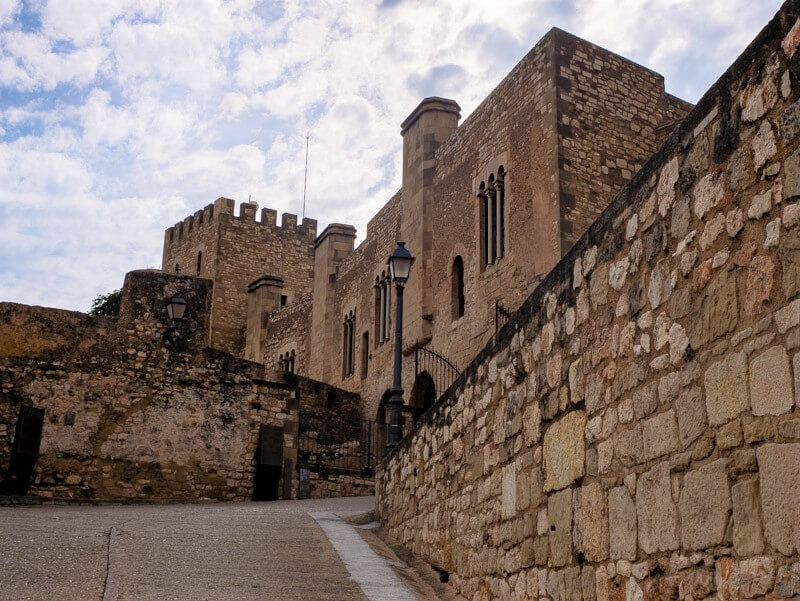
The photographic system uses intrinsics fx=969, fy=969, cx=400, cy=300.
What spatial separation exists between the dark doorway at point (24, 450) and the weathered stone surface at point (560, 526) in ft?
38.0

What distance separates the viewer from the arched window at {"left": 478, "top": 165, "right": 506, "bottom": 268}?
19.0 metres

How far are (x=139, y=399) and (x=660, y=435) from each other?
1335cm

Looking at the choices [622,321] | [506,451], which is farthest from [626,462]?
[506,451]

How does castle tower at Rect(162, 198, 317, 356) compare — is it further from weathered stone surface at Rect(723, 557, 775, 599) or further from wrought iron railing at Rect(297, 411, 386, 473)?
weathered stone surface at Rect(723, 557, 775, 599)

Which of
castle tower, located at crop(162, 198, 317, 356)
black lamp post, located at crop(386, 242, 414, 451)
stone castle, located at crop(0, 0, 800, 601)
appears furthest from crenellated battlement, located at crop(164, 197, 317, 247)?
black lamp post, located at crop(386, 242, 414, 451)

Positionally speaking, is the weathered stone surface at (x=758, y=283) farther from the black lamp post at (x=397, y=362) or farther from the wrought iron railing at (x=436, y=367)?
the wrought iron railing at (x=436, y=367)

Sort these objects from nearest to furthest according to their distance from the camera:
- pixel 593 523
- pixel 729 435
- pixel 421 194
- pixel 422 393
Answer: pixel 729 435
pixel 593 523
pixel 422 393
pixel 421 194

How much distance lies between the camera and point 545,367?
5.72 m

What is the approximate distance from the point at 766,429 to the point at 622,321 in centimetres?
141

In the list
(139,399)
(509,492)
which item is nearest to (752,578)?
(509,492)

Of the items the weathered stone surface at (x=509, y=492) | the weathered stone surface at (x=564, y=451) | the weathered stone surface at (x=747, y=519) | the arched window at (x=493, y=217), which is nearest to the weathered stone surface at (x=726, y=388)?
the weathered stone surface at (x=747, y=519)

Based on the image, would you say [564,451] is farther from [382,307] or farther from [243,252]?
[243,252]

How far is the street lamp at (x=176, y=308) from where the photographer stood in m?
16.9

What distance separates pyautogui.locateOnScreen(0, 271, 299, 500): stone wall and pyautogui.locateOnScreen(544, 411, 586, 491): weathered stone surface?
37.9 ft
